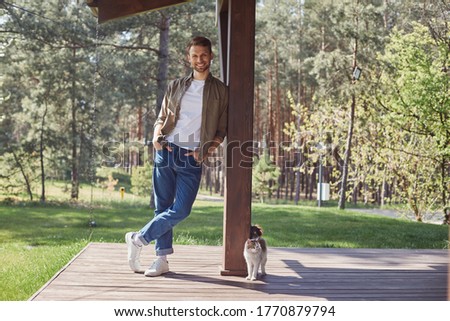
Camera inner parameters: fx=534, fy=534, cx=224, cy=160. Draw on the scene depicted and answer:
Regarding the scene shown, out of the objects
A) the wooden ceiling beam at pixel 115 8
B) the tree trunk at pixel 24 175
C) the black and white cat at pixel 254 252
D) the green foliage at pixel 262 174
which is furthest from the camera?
the green foliage at pixel 262 174

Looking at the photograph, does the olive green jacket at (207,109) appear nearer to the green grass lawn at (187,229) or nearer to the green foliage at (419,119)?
the green grass lawn at (187,229)

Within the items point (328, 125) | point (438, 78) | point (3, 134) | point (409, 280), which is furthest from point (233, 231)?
point (328, 125)

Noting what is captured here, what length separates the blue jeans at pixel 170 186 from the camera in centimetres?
284

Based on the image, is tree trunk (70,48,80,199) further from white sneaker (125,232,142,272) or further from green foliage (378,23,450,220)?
white sneaker (125,232,142,272)

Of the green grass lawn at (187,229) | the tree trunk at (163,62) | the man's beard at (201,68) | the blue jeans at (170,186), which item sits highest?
the tree trunk at (163,62)

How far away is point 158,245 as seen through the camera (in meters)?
2.96

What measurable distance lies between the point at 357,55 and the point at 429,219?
3964 mm

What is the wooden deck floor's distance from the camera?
2.53m

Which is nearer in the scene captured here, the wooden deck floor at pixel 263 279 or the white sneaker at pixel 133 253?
the wooden deck floor at pixel 263 279

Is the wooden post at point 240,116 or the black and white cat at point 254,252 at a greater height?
the wooden post at point 240,116

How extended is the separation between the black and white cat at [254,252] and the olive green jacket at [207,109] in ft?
1.64

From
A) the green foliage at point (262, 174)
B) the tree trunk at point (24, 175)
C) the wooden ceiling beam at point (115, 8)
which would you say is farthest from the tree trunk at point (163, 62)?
the wooden ceiling beam at point (115, 8)

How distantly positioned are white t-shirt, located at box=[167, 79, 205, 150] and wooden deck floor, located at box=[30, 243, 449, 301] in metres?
0.74

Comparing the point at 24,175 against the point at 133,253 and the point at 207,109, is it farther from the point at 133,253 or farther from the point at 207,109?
the point at 207,109
